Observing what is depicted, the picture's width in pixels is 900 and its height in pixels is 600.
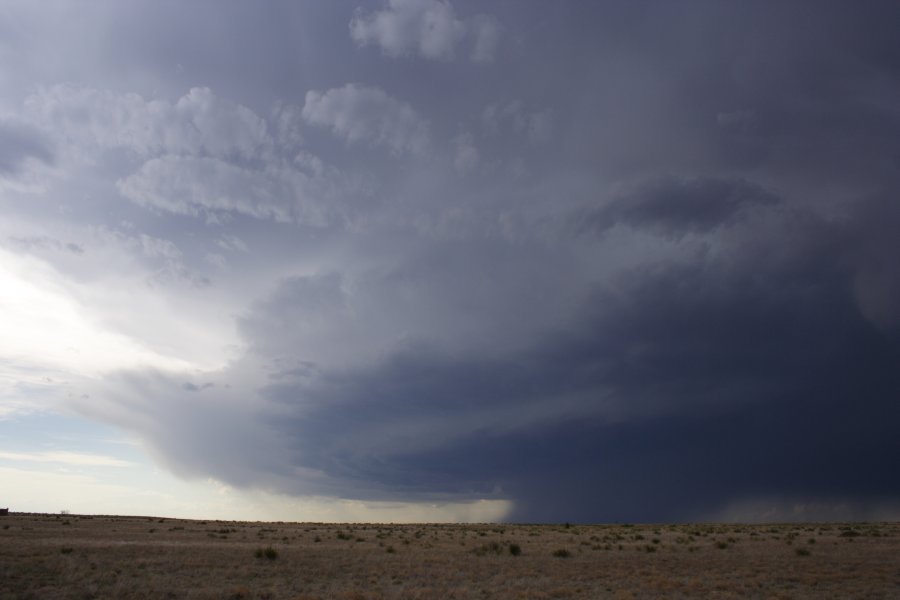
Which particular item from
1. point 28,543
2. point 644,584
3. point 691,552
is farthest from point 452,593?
point 28,543

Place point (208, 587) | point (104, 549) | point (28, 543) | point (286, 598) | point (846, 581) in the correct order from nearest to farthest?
point (286, 598), point (208, 587), point (846, 581), point (104, 549), point (28, 543)

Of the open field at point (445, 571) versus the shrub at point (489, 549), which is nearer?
the open field at point (445, 571)

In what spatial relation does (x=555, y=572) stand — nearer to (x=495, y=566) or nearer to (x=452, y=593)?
(x=495, y=566)

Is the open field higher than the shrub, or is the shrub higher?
the open field

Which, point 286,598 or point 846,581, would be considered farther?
point 846,581

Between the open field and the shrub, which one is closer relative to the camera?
the open field

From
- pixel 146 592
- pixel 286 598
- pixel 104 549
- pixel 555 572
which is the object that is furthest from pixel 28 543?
pixel 555 572

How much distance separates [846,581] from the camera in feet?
96.0

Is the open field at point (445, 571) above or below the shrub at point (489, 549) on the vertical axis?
above

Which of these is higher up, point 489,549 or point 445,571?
point 445,571

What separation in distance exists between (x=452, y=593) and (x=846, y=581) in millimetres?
20868

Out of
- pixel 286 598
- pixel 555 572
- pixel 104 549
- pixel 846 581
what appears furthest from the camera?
pixel 104 549

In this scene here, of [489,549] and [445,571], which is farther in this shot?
[489,549]

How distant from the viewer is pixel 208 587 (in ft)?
90.1
